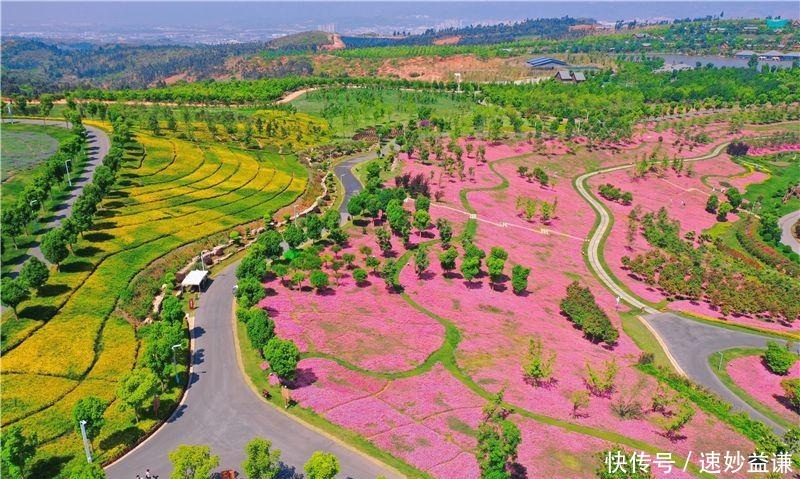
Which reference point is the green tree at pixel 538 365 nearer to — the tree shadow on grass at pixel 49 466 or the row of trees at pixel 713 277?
the row of trees at pixel 713 277

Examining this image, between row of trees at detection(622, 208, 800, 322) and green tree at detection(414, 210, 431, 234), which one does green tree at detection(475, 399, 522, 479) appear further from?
row of trees at detection(622, 208, 800, 322)

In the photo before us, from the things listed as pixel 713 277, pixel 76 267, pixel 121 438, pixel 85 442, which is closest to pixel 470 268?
pixel 713 277

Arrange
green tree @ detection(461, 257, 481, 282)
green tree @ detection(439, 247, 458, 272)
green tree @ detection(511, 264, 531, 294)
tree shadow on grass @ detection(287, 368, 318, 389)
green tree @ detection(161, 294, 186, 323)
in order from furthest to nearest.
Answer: green tree @ detection(439, 247, 458, 272) → green tree @ detection(461, 257, 481, 282) → green tree @ detection(511, 264, 531, 294) → green tree @ detection(161, 294, 186, 323) → tree shadow on grass @ detection(287, 368, 318, 389)

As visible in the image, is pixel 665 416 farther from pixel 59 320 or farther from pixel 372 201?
pixel 59 320

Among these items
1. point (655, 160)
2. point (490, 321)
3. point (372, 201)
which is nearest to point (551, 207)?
point (372, 201)

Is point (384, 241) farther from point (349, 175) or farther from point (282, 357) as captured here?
point (349, 175)

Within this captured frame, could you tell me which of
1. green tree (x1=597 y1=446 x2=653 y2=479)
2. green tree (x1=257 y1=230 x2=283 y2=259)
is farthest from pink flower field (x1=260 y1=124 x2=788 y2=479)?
green tree (x1=257 y1=230 x2=283 y2=259)
